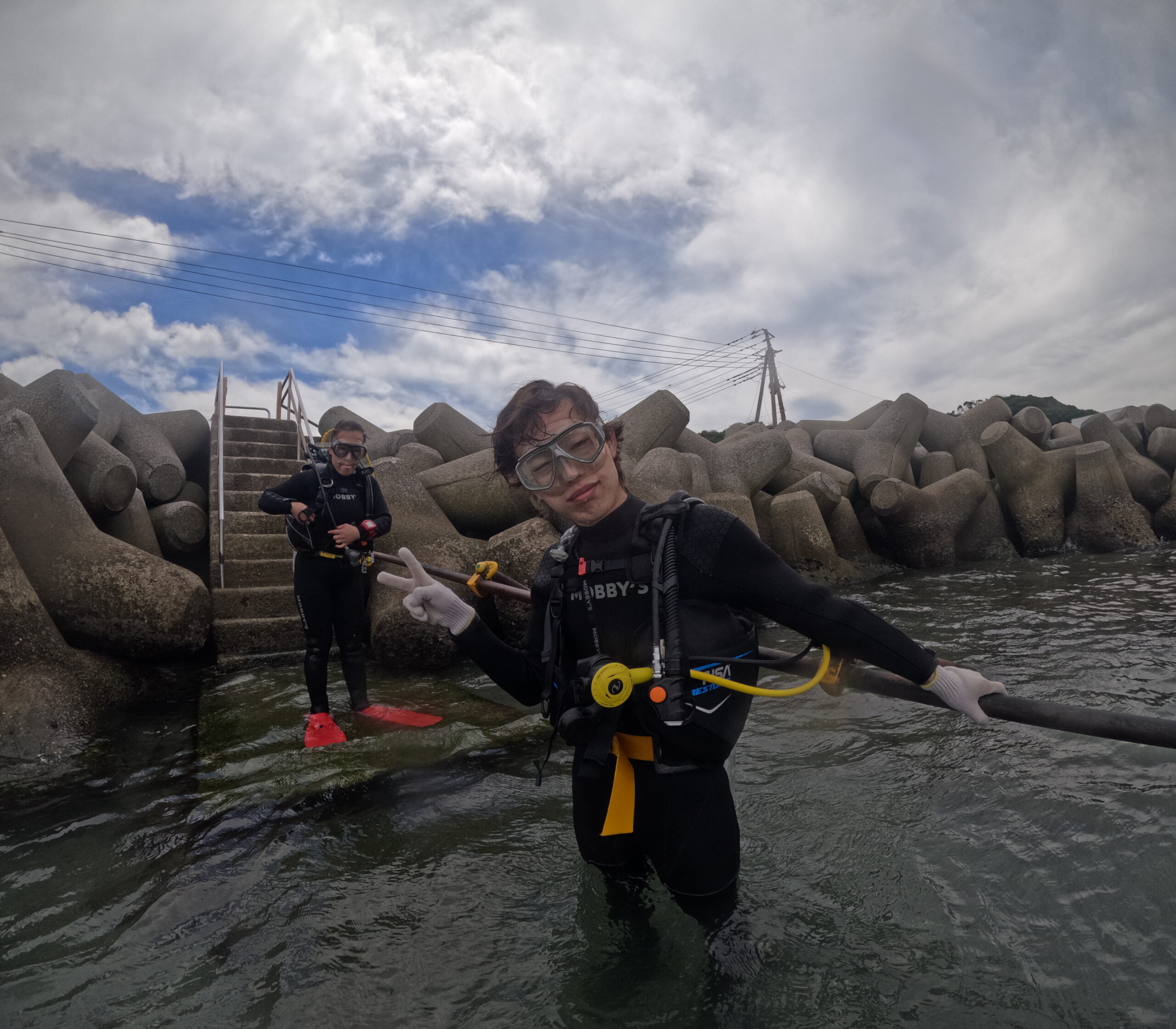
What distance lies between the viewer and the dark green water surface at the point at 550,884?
79.3 inches

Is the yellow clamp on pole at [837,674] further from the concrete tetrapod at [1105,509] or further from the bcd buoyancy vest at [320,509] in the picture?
the concrete tetrapod at [1105,509]

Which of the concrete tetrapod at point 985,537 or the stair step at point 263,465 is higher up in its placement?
the stair step at point 263,465

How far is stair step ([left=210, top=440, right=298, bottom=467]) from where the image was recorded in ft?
32.2

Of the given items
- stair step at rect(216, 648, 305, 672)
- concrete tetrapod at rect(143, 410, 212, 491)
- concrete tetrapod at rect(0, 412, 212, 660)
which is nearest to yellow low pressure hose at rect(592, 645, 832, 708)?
concrete tetrapod at rect(0, 412, 212, 660)

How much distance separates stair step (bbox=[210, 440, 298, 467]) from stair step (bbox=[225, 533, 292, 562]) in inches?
91.3

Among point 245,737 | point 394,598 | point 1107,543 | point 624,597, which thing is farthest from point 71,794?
point 1107,543

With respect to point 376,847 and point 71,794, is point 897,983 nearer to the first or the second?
point 376,847

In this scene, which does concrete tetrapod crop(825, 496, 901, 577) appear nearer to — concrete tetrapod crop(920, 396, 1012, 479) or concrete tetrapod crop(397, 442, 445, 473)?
concrete tetrapod crop(920, 396, 1012, 479)

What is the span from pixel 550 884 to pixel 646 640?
1371 mm

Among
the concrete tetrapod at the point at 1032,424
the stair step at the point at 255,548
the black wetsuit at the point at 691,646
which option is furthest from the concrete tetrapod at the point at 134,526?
the concrete tetrapod at the point at 1032,424

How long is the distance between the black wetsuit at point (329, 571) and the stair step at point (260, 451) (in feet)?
16.2

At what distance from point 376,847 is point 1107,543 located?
39.6 ft

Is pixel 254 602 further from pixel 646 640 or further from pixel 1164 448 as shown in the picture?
pixel 1164 448

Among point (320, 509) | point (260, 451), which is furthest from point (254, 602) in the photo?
point (260, 451)
